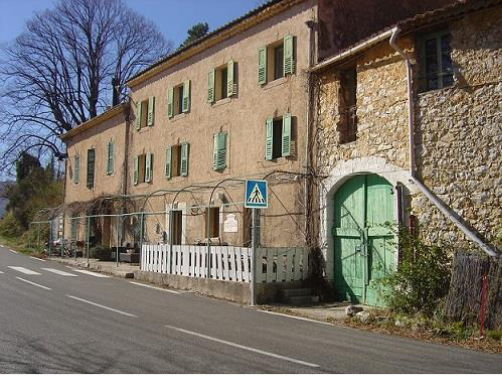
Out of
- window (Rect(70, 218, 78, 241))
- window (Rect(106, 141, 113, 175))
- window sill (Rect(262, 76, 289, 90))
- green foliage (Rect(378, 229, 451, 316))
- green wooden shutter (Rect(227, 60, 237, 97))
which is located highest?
green wooden shutter (Rect(227, 60, 237, 97))

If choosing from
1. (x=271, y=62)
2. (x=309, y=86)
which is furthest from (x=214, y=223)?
(x=309, y=86)

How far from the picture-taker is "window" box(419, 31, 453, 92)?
39.0ft

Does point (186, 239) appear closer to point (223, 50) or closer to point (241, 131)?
point (241, 131)

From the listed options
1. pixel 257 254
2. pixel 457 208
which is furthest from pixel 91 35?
pixel 457 208

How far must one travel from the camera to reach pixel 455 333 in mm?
9336

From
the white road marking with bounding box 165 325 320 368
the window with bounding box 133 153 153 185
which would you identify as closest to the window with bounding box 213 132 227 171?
the window with bounding box 133 153 153 185

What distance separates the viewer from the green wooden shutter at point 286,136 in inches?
616

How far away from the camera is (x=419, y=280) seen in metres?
10.6

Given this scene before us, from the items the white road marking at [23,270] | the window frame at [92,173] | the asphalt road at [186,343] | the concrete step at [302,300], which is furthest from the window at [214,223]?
the window frame at [92,173]

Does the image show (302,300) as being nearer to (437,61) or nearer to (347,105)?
(347,105)

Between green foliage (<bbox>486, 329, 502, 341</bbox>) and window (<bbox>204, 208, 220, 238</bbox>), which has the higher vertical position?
window (<bbox>204, 208, 220, 238</bbox>)

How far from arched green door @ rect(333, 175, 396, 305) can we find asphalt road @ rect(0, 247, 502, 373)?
2712mm

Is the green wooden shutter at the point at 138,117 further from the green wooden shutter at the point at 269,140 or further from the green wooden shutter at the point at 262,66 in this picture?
the green wooden shutter at the point at 269,140

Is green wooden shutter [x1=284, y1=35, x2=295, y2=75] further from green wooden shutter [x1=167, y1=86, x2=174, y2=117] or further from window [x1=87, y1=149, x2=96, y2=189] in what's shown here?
window [x1=87, y1=149, x2=96, y2=189]
